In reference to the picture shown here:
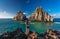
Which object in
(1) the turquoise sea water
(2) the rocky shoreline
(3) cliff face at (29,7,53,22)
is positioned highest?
(3) cliff face at (29,7,53,22)

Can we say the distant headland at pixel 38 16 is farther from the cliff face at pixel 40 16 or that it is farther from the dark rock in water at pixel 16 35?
the dark rock in water at pixel 16 35

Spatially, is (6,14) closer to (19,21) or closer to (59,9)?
(19,21)

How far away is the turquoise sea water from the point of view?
90.8 inches

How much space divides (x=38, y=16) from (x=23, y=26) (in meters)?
0.35

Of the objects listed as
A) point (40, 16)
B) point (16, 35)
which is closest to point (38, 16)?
point (40, 16)

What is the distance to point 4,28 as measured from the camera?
2.30 meters

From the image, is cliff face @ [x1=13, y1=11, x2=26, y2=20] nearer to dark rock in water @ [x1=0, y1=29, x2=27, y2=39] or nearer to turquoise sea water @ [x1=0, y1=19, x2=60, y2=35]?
turquoise sea water @ [x1=0, y1=19, x2=60, y2=35]

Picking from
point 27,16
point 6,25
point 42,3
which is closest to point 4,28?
point 6,25

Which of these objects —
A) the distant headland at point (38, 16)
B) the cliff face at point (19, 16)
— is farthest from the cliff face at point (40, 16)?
the cliff face at point (19, 16)

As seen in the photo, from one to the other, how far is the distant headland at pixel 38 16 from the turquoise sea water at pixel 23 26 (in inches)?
3.1

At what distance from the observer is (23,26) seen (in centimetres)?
236

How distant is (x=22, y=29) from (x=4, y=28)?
13.3 inches

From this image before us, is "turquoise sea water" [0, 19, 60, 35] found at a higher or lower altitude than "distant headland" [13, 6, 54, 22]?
lower

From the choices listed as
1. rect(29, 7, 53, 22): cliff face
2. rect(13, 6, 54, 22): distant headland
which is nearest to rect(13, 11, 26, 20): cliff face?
rect(13, 6, 54, 22): distant headland
